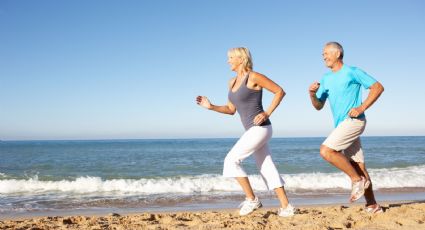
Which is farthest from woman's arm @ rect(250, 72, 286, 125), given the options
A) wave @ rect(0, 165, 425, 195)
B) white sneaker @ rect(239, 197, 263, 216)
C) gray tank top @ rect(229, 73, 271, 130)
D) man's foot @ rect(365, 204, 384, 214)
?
wave @ rect(0, 165, 425, 195)

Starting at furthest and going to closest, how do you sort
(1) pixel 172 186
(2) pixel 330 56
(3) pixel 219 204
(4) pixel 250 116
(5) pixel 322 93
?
(1) pixel 172 186 → (3) pixel 219 204 → (5) pixel 322 93 → (2) pixel 330 56 → (4) pixel 250 116

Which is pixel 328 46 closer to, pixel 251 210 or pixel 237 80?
pixel 237 80

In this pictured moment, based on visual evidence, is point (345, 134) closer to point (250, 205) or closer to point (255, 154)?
point (255, 154)

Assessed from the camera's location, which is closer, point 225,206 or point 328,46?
point 328,46

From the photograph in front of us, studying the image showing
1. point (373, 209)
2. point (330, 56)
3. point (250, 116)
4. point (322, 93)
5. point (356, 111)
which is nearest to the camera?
point (356, 111)

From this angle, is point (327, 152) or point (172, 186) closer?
point (327, 152)

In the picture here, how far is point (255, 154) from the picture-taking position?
15.7ft

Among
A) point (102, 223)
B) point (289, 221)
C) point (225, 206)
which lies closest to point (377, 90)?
point (289, 221)

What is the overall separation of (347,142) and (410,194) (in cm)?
636

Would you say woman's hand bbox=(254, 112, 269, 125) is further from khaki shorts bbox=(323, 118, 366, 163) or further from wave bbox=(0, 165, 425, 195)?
wave bbox=(0, 165, 425, 195)

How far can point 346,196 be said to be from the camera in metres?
9.56

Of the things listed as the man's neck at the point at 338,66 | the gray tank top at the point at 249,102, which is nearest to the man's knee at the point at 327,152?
the gray tank top at the point at 249,102

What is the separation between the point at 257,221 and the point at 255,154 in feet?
2.47

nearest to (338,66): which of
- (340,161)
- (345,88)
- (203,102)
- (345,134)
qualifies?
(345,88)
